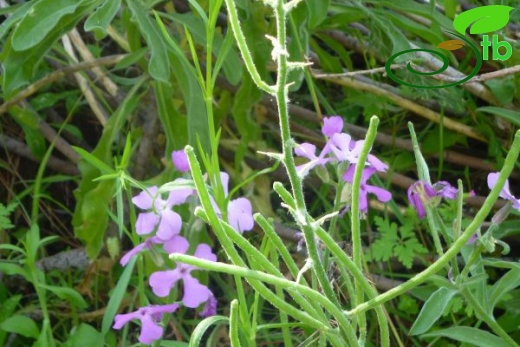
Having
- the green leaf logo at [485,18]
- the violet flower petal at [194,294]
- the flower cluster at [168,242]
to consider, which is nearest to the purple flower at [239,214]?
the flower cluster at [168,242]

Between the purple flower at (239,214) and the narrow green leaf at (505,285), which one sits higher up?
the purple flower at (239,214)

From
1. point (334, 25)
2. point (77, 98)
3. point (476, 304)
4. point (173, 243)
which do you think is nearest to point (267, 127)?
point (334, 25)

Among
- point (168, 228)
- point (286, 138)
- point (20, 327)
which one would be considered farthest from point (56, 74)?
point (286, 138)

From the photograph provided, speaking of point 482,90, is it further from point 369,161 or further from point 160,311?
point 160,311

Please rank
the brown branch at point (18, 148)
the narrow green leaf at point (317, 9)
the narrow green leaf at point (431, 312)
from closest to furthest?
the narrow green leaf at point (431, 312), the narrow green leaf at point (317, 9), the brown branch at point (18, 148)

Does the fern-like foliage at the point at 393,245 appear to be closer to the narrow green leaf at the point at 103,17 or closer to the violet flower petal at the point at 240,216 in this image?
the violet flower petal at the point at 240,216

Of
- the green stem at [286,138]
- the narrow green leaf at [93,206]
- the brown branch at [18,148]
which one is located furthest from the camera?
the brown branch at [18,148]
